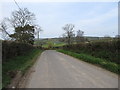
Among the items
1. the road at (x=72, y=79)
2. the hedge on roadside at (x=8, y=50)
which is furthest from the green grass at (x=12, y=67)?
the road at (x=72, y=79)

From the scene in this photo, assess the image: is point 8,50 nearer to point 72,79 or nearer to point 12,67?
point 12,67

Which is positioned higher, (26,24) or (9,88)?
(26,24)

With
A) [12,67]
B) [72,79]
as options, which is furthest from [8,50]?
[72,79]

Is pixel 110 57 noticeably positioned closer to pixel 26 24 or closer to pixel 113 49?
pixel 113 49

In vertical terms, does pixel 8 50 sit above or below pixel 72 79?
above

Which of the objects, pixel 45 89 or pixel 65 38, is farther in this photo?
pixel 65 38

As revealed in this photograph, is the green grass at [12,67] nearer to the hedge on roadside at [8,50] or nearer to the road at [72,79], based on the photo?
the hedge on roadside at [8,50]

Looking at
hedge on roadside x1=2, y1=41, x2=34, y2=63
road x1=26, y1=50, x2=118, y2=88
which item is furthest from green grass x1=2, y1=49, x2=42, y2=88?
road x1=26, y1=50, x2=118, y2=88

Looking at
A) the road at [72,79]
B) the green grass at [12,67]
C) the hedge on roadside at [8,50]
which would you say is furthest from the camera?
the hedge on roadside at [8,50]

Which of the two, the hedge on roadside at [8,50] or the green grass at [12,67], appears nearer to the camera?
the green grass at [12,67]

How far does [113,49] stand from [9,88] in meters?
12.2

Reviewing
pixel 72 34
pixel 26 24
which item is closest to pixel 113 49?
pixel 26 24

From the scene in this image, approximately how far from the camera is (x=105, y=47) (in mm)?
19797

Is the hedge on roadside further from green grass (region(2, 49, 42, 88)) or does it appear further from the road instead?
the road
